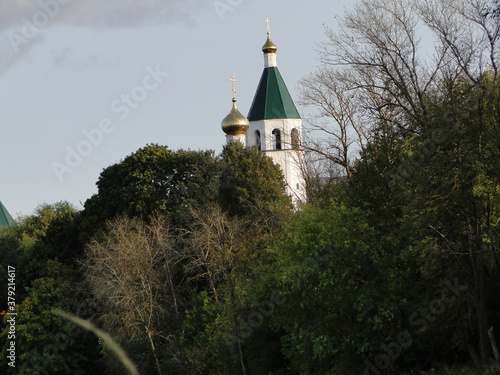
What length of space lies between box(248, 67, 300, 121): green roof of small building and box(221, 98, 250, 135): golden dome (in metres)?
3.77

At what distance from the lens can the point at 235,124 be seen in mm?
72250

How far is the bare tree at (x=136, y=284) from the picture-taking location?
37.1m

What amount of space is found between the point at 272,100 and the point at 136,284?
40039mm

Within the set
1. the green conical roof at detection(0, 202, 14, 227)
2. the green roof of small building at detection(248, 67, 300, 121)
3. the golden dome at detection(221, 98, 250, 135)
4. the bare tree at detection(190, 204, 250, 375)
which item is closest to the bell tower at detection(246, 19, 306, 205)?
the green roof of small building at detection(248, 67, 300, 121)

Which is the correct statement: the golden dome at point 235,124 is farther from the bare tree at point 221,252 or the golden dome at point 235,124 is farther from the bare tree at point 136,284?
the bare tree at point 136,284

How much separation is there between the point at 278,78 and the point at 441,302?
53010mm

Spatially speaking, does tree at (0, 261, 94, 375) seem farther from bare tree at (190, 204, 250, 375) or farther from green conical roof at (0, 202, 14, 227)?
green conical roof at (0, 202, 14, 227)

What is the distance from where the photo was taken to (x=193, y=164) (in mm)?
51188

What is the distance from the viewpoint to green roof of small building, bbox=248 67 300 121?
75500 millimetres

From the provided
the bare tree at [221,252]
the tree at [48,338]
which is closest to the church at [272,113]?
the bare tree at [221,252]

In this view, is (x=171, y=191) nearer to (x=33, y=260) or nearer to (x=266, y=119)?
(x=33, y=260)

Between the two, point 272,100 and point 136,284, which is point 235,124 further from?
point 136,284

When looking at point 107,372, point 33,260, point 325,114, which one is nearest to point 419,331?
point 325,114

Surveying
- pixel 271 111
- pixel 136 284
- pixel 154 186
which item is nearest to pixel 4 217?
pixel 271 111
